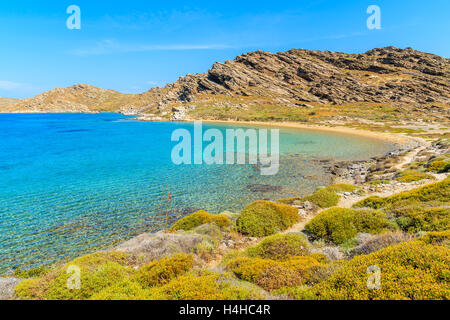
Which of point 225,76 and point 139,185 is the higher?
point 225,76

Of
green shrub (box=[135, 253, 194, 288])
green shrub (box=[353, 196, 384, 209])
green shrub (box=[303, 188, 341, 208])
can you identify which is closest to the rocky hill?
green shrub (box=[303, 188, 341, 208])

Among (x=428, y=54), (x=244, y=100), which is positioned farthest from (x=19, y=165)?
(x=428, y=54)

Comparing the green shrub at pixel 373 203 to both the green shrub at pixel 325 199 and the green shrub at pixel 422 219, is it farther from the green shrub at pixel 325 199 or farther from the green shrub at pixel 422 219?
the green shrub at pixel 422 219

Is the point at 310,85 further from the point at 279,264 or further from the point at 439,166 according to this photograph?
the point at 279,264

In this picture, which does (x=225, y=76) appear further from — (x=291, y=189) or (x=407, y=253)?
(x=407, y=253)

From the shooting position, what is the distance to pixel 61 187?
24.4m

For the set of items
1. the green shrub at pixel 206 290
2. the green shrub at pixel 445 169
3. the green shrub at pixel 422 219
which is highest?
the green shrub at pixel 445 169

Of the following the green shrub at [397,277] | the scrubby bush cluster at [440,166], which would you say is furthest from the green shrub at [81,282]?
the scrubby bush cluster at [440,166]

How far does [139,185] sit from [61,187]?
848cm

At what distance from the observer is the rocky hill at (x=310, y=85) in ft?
462

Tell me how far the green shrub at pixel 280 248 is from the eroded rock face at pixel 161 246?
3149 mm

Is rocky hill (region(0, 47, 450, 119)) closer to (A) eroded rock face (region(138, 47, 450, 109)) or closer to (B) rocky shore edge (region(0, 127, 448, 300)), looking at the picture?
(A) eroded rock face (region(138, 47, 450, 109))
